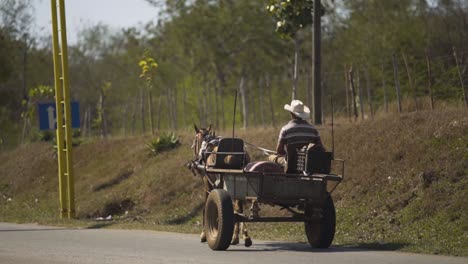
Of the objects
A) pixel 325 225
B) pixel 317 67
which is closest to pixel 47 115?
pixel 317 67

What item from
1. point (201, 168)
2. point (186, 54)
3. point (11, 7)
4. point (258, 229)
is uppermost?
point (11, 7)

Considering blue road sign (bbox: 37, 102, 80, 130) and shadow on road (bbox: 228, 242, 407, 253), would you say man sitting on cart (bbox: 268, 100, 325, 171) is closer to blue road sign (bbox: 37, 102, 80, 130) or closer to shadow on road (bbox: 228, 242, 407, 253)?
shadow on road (bbox: 228, 242, 407, 253)

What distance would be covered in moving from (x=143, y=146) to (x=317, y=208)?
60.5 feet

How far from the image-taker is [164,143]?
1174 inches

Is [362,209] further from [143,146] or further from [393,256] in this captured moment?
[143,146]

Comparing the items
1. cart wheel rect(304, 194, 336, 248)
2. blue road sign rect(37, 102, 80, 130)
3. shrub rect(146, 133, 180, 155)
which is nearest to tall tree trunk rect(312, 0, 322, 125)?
shrub rect(146, 133, 180, 155)

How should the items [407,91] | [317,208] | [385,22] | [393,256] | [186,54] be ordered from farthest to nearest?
[186,54] < [385,22] < [407,91] < [317,208] < [393,256]

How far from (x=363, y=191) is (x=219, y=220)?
20.5 feet

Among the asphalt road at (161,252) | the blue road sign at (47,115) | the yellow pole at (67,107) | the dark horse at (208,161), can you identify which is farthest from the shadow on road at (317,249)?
the blue road sign at (47,115)

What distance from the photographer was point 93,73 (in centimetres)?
5884

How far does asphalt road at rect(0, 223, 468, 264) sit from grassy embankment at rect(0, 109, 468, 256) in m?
1.06

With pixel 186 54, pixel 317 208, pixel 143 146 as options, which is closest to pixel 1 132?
pixel 186 54

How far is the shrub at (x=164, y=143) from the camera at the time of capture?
29.8 m

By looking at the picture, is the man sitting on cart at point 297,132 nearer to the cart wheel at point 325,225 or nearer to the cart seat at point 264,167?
the cart seat at point 264,167
